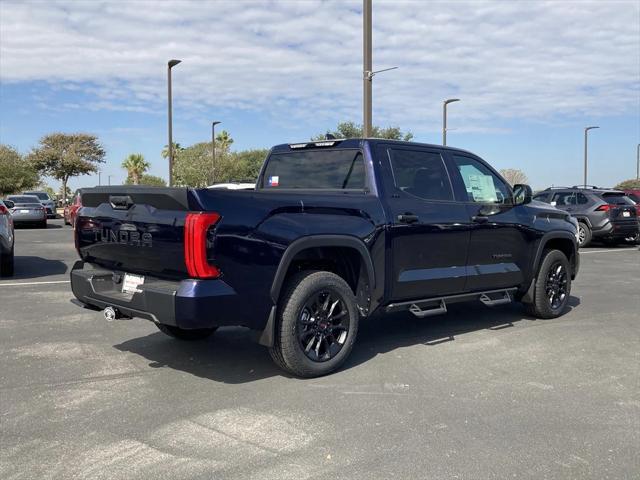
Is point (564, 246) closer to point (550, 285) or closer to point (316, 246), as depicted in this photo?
point (550, 285)

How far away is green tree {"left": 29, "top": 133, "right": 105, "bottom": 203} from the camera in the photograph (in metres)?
52.1

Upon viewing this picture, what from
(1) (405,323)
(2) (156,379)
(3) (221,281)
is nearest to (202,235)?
(3) (221,281)

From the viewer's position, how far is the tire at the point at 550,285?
6.88 m

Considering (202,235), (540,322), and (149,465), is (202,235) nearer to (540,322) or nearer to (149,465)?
(149,465)

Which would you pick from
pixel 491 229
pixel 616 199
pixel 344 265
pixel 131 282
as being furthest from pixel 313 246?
pixel 616 199

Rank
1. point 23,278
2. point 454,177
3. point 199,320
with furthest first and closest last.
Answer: point 23,278 → point 454,177 → point 199,320

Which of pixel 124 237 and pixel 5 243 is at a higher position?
pixel 124 237

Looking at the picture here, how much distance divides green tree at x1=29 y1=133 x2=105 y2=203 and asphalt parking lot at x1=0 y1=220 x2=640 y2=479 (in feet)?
162

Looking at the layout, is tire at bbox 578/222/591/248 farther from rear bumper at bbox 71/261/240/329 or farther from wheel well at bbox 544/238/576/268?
rear bumper at bbox 71/261/240/329

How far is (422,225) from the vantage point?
5.47 m

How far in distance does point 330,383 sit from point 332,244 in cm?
105

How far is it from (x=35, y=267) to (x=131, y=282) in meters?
8.04

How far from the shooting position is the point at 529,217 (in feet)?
22.0

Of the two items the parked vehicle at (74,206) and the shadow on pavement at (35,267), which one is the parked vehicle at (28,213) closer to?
the parked vehicle at (74,206)
